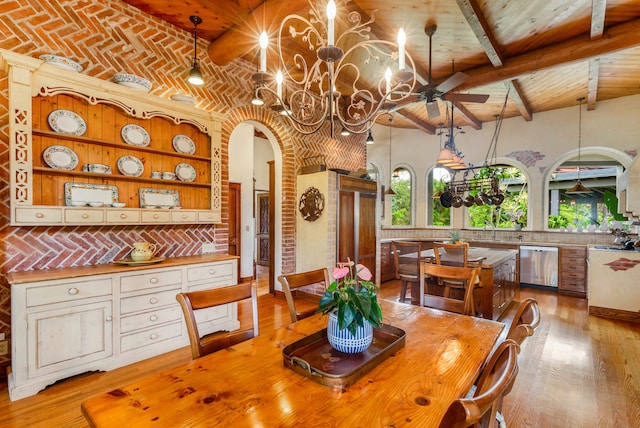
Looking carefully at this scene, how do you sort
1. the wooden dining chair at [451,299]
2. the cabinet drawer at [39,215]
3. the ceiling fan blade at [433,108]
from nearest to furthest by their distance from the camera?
the wooden dining chair at [451,299], the cabinet drawer at [39,215], the ceiling fan blade at [433,108]

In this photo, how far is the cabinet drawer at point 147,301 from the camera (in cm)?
255

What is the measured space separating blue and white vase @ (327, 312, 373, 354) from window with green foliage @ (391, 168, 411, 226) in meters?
6.53

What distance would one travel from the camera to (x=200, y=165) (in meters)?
3.52

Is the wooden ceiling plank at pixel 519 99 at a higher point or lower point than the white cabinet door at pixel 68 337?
higher

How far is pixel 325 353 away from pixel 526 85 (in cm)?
576

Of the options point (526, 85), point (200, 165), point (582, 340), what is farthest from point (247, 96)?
point (582, 340)

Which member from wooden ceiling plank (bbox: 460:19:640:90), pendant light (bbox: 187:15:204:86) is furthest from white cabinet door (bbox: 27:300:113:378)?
wooden ceiling plank (bbox: 460:19:640:90)

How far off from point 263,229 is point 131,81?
5264 mm

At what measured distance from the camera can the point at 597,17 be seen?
3.07 meters

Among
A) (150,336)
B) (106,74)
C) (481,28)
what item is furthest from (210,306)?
(481,28)

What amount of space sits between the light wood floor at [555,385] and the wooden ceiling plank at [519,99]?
359 cm

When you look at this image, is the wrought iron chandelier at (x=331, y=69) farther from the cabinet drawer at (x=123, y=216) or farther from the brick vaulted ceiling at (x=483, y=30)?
the cabinet drawer at (x=123, y=216)

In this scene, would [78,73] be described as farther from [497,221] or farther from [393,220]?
[497,221]

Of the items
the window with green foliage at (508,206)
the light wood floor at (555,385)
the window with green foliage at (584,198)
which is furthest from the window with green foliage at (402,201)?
the light wood floor at (555,385)
